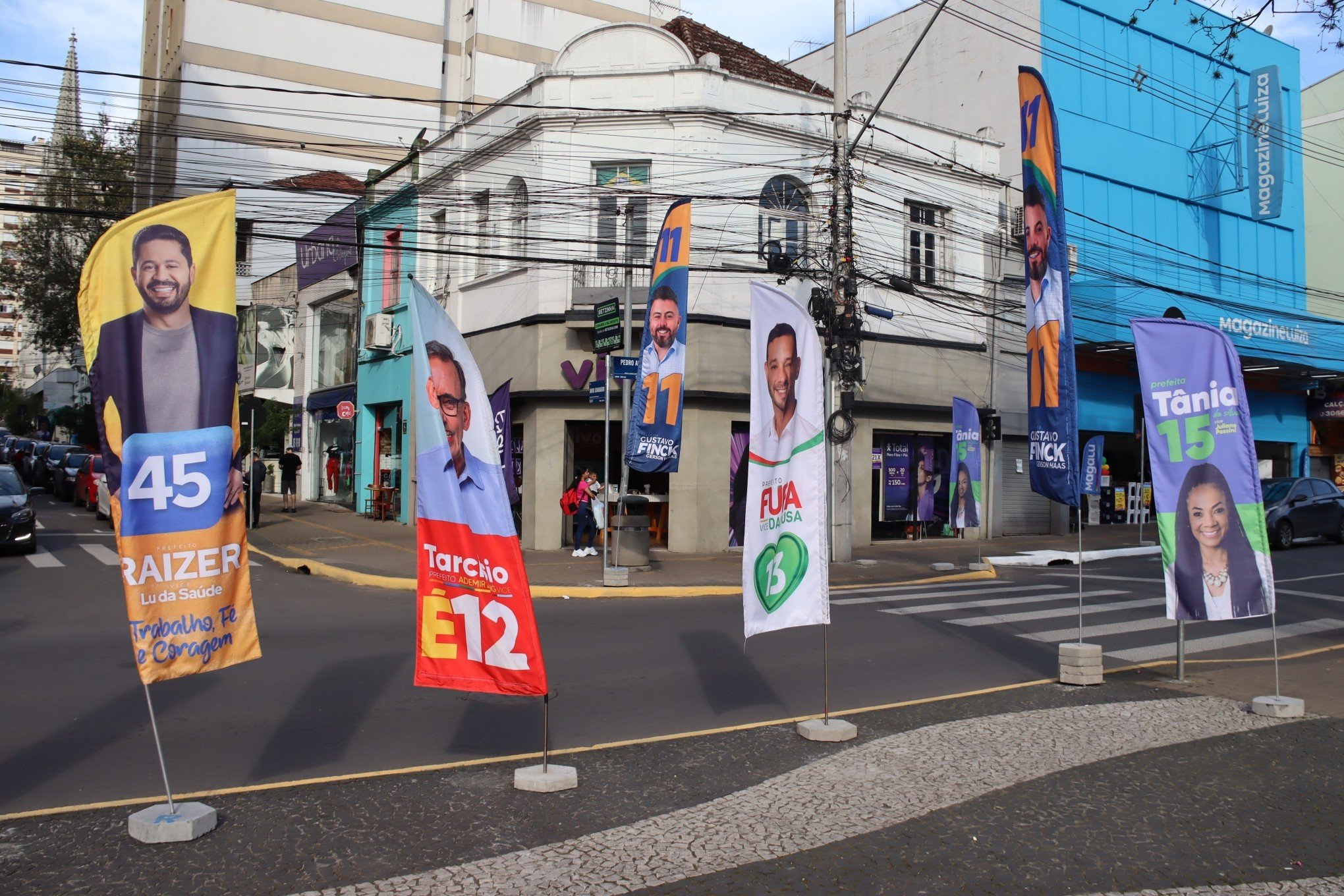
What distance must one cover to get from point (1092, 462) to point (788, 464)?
61.8ft

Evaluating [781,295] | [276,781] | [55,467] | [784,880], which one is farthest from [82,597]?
[55,467]

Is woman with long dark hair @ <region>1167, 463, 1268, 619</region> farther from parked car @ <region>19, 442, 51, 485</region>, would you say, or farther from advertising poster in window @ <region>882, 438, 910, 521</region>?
parked car @ <region>19, 442, 51, 485</region>

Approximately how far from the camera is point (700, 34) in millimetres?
23625

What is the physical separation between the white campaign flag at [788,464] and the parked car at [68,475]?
1108 inches

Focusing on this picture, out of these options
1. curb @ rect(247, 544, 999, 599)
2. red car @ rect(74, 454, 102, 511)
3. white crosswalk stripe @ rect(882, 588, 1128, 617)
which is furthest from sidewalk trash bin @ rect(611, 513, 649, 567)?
red car @ rect(74, 454, 102, 511)

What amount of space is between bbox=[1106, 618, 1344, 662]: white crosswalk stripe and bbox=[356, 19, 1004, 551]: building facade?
7480 mm

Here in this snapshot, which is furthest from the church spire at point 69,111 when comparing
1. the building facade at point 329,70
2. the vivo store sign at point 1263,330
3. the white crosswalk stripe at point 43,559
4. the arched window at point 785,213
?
the vivo store sign at point 1263,330

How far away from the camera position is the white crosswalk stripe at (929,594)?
42.6 feet

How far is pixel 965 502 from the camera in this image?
1867 centimetres

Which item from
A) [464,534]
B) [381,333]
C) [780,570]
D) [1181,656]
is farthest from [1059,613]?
[381,333]

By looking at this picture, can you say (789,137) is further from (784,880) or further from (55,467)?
(55,467)

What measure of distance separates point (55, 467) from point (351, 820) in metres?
31.9

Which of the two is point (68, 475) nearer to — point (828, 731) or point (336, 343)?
point (336, 343)

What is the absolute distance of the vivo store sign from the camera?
92.3 feet
